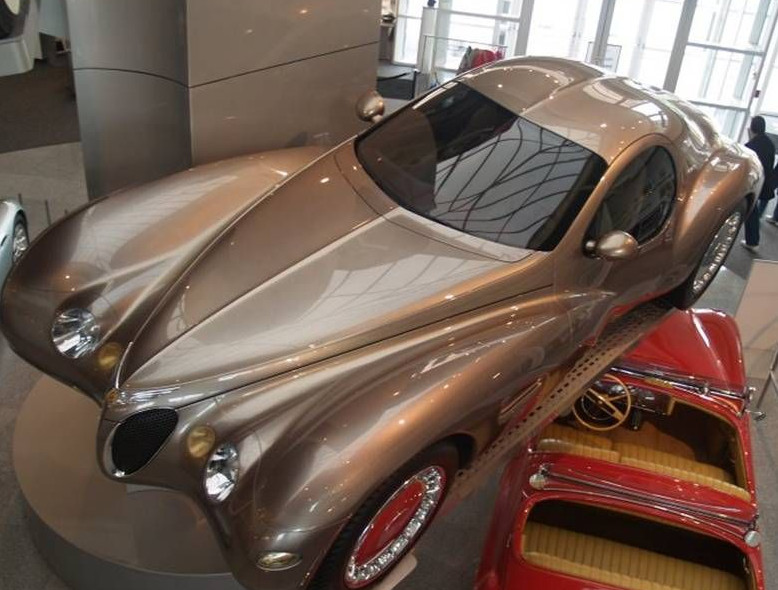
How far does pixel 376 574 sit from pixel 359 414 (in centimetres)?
57

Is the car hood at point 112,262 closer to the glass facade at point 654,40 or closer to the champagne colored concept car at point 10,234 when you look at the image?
the champagne colored concept car at point 10,234

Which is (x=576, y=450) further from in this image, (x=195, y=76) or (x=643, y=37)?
(x=643, y=37)

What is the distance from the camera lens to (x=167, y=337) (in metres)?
2.44

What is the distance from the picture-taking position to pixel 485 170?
10.0 feet

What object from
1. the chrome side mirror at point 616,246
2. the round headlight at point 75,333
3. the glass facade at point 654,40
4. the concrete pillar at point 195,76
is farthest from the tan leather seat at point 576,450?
the glass facade at point 654,40

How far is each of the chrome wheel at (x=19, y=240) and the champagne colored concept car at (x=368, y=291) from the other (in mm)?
1249

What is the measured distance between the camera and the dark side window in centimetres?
298

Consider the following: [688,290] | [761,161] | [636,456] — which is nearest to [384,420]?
[636,456]

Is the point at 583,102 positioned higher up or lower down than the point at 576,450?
higher up

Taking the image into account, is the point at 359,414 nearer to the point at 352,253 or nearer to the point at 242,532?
the point at 242,532

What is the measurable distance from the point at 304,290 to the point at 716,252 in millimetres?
2165

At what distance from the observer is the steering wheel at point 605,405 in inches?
130

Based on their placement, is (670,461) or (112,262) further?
(670,461)

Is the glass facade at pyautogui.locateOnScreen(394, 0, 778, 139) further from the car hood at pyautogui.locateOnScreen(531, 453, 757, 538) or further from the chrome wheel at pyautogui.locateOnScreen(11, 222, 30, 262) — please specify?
the car hood at pyautogui.locateOnScreen(531, 453, 757, 538)
